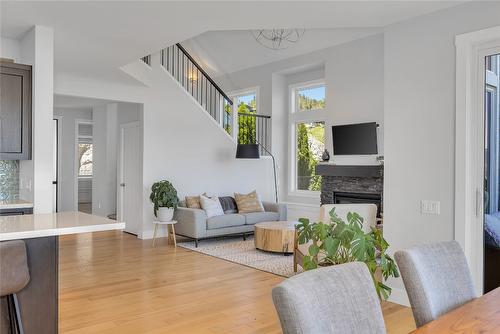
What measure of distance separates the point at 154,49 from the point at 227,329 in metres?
3.18

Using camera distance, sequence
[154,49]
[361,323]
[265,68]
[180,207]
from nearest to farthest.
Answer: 1. [361,323]
2. [154,49]
3. [180,207]
4. [265,68]

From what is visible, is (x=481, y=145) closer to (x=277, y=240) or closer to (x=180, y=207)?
(x=277, y=240)

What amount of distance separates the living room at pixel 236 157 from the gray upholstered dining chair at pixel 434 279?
2 centimetres

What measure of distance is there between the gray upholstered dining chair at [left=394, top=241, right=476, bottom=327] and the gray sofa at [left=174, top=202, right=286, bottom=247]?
15.9ft

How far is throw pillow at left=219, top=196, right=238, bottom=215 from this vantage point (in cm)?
715

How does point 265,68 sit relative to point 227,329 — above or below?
above

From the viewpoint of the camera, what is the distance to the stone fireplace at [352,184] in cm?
614

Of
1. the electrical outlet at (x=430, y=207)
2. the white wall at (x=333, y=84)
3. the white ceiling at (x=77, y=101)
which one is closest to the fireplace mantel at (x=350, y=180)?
the white wall at (x=333, y=84)

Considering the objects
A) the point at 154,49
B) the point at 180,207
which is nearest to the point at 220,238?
the point at 180,207

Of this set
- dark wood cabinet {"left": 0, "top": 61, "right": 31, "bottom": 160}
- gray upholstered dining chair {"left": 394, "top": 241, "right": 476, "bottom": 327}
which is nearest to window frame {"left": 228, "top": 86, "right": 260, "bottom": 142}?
dark wood cabinet {"left": 0, "top": 61, "right": 31, "bottom": 160}

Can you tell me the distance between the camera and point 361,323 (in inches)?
50.1

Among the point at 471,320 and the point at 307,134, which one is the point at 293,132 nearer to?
the point at 307,134

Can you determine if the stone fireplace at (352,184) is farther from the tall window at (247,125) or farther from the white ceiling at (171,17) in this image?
the white ceiling at (171,17)

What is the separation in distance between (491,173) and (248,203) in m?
4.54
